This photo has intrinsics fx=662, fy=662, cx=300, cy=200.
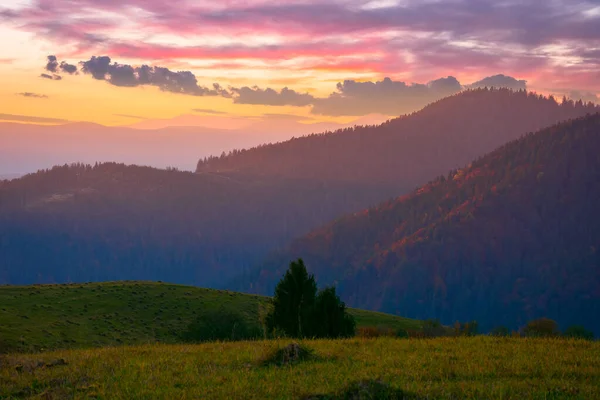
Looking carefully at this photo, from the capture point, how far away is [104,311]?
282ft

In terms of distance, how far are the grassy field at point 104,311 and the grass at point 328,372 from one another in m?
36.8

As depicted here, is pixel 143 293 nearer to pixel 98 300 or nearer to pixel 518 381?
pixel 98 300

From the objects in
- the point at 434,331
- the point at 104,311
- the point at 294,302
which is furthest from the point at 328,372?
the point at 104,311

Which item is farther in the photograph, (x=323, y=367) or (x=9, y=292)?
A: (x=9, y=292)

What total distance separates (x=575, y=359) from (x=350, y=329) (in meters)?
17.4

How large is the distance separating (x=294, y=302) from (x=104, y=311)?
186 ft

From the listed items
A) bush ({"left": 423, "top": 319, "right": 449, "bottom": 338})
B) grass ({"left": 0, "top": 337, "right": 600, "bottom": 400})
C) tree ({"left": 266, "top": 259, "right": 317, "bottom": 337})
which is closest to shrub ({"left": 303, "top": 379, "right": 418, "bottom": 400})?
grass ({"left": 0, "top": 337, "right": 600, "bottom": 400})

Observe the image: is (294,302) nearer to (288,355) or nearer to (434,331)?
(288,355)

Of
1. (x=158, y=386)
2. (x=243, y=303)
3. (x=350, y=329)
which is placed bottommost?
(x=243, y=303)

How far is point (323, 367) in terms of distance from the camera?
16609 millimetres

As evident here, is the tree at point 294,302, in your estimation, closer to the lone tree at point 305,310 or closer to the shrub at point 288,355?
the lone tree at point 305,310

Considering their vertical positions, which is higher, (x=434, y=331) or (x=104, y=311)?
(x=434, y=331)

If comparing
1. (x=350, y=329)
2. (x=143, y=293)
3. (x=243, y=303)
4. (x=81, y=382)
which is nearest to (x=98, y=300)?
(x=143, y=293)

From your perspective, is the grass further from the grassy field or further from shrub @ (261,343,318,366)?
the grassy field
